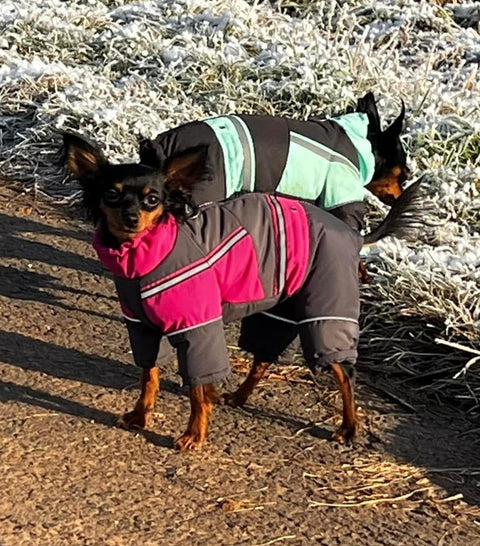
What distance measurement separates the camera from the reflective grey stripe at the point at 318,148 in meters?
4.82

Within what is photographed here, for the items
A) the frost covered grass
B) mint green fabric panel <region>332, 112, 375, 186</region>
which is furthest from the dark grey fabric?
mint green fabric panel <region>332, 112, 375, 186</region>

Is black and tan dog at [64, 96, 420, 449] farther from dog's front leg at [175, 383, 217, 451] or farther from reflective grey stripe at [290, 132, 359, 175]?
reflective grey stripe at [290, 132, 359, 175]

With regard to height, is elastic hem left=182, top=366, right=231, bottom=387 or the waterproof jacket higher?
the waterproof jacket

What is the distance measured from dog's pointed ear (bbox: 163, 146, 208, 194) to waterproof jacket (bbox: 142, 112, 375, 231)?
843mm

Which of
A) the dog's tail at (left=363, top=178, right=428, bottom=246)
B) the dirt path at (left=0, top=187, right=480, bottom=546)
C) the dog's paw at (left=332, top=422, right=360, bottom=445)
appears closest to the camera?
the dirt path at (left=0, top=187, right=480, bottom=546)

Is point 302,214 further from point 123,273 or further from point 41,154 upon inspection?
point 41,154

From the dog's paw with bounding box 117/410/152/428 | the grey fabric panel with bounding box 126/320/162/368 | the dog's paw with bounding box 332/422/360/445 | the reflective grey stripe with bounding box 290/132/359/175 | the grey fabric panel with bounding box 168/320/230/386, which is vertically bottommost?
the dog's paw with bounding box 117/410/152/428

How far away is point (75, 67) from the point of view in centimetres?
807

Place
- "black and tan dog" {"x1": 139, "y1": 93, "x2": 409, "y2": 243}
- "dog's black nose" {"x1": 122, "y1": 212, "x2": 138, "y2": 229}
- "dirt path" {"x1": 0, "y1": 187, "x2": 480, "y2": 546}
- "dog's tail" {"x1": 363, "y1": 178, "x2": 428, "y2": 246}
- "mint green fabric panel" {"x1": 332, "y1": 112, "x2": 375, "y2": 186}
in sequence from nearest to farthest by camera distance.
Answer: "dirt path" {"x1": 0, "y1": 187, "x2": 480, "y2": 546}
"dog's black nose" {"x1": 122, "y1": 212, "x2": 138, "y2": 229}
"dog's tail" {"x1": 363, "y1": 178, "x2": 428, "y2": 246}
"black and tan dog" {"x1": 139, "y1": 93, "x2": 409, "y2": 243}
"mint green fabric panel" {"x1": 332, "y1": 112, "x2": 375, "y2": 186}

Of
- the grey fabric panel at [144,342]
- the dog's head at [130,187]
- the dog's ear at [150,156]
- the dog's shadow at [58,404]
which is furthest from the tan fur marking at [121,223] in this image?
the dog's shadow at [58,404]

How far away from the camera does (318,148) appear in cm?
484

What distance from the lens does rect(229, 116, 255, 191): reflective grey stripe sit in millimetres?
4703

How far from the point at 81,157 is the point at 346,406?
1.44 m

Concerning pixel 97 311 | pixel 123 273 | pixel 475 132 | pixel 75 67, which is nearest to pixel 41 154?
pixel 75 67
